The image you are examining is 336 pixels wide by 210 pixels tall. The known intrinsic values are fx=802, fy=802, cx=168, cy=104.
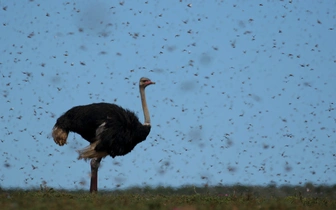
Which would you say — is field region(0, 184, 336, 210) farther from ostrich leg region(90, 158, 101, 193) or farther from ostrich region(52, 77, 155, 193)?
ostrich region(52, 77, 155, 193)

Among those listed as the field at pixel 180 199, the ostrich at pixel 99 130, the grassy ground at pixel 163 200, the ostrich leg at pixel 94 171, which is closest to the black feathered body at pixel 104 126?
the ostrich at pixel 99 130

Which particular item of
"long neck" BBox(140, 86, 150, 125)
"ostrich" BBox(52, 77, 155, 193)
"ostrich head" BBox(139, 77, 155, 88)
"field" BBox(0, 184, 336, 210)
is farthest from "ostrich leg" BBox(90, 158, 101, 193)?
"ostrich head" BBox(139, 77, 155, 88)

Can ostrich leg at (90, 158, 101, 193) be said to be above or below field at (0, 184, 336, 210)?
above

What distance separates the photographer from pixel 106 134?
53.8 feet

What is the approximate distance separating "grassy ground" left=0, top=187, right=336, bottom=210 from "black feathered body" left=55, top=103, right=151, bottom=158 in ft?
4.20

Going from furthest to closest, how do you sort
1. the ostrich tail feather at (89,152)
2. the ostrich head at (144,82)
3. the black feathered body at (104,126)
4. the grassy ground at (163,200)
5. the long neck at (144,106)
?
the ostrich head at (144,82), the long neck at (144,106), the ostrich tail feather at (89,152), the black feathered body at (104,126), the grassy ground at (163,200)

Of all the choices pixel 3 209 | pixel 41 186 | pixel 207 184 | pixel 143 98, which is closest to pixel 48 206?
pixel 3 209

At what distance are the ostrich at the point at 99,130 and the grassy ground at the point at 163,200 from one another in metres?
1.22

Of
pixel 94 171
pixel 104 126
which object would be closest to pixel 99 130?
pixel 104 126

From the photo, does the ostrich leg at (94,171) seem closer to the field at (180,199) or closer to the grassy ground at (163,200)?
the field at (180,199)

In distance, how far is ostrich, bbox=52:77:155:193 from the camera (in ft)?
54.0

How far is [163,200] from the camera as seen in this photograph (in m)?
12.8

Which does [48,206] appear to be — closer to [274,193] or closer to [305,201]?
[305,201]

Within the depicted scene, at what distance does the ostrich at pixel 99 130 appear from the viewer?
16469 mm
